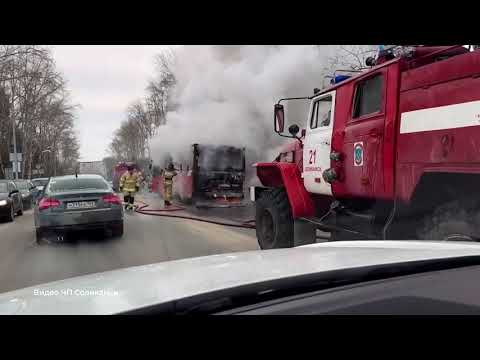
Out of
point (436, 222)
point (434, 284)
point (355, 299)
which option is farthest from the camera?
point (436, 222)

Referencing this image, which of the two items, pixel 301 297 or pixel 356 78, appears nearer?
pixel 301 297

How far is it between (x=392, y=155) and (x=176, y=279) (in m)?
2.94

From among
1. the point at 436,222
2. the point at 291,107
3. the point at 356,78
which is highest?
the point at 291,107

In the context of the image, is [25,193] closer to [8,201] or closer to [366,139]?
[8,201]

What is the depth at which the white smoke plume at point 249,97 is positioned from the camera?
747 inches

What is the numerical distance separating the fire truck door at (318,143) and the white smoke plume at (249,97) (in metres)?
12.2

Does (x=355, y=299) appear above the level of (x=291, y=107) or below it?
below

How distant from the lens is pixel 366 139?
441 centimetres
